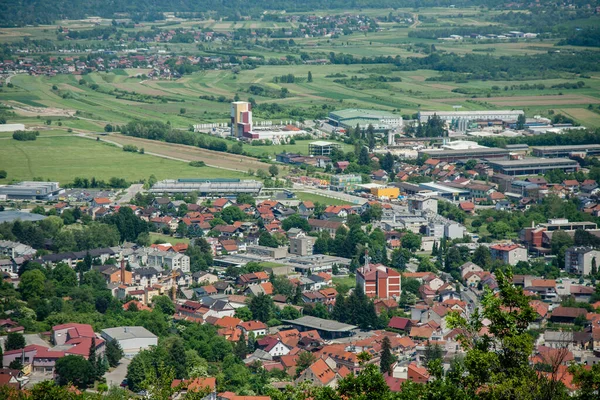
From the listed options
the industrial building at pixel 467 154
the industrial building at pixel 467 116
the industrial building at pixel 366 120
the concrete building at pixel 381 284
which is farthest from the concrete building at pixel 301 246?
the industrial building at pixel 467 116

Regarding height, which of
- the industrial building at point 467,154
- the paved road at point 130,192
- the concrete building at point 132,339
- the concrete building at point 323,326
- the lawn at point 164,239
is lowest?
the industrial building at point 467,154

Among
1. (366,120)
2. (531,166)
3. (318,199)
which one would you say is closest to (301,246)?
(318,199)

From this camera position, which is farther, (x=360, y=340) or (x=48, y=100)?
(x=48, y=100)

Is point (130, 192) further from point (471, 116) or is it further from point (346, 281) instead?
point (471, 116)

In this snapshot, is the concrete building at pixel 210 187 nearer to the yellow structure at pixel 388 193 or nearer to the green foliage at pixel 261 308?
the yellow structure at pixel 388 193

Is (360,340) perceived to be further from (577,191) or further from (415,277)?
(577,191)

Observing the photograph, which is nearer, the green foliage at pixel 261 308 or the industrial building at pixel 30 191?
the green foliage at pixel 261 308

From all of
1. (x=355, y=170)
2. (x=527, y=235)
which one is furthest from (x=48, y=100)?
(x=527, y=235)
